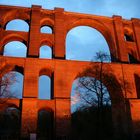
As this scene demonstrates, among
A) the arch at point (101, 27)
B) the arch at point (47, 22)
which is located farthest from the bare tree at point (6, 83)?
the arch at point (101, 27)

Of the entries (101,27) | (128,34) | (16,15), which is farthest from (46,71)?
(128,34)

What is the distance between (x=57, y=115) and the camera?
73.5ft

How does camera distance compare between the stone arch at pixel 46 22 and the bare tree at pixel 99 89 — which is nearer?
the bare tree at pixel 99 89

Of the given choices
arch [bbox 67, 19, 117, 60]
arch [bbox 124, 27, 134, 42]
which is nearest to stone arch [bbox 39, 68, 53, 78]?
arch [bbox 67, 19, 117, 60]

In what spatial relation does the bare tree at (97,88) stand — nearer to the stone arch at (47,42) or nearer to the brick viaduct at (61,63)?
the brick viaduct at (61,63)

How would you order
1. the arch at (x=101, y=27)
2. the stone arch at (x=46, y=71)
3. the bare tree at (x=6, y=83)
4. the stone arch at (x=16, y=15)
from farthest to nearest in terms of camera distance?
the arch at (x=101, y=27)
the stone arch at (x=16, y=15)
the stone arch at (x=46, y=71)
the bare tree at (x=6, y=83)

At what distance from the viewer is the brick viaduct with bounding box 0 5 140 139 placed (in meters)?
22.5

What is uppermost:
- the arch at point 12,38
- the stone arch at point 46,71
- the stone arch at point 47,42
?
the arch at point 12,38

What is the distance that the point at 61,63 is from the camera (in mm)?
24547

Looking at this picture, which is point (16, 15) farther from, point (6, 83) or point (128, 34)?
point (128, 34)

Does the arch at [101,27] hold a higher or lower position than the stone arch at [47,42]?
higher

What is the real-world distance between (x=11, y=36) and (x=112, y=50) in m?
11.2

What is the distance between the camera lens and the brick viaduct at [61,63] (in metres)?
22.5

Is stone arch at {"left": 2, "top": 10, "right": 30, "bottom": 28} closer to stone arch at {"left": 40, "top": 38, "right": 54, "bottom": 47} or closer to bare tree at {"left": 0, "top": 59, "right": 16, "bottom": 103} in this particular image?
stone arch at {"left": 40, "top": 38, "right": 54, "bottom": 47}
